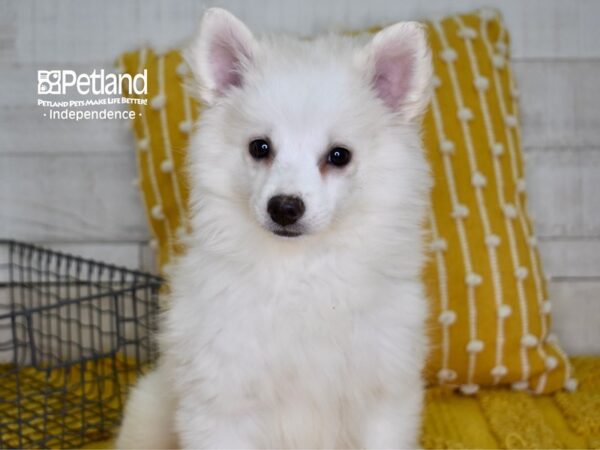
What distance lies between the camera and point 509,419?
172 centimetres

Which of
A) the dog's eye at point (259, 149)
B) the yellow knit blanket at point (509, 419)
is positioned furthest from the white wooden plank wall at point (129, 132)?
the dog's eye at point (259, 149)

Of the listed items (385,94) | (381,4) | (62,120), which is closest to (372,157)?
(385,94)

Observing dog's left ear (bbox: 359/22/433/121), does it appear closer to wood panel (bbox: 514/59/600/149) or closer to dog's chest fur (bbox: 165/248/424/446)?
dog's chest fur (bbox: 165/248/424/446)

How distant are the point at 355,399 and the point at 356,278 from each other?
200mm

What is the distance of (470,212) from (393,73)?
55 cm

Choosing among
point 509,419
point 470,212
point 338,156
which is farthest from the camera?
point 470,212

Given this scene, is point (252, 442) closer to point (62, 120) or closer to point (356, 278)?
point (356, 278)

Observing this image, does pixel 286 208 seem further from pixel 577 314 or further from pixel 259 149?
pixel 577 314

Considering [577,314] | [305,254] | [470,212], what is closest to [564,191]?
[577,314]

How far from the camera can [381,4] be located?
82.3 inches

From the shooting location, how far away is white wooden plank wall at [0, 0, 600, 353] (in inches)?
82.9

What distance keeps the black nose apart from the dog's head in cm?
1

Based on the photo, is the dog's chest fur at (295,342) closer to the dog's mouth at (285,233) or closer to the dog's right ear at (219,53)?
the dog's mouth at (285,233)

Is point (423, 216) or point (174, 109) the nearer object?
point (423, 216)
